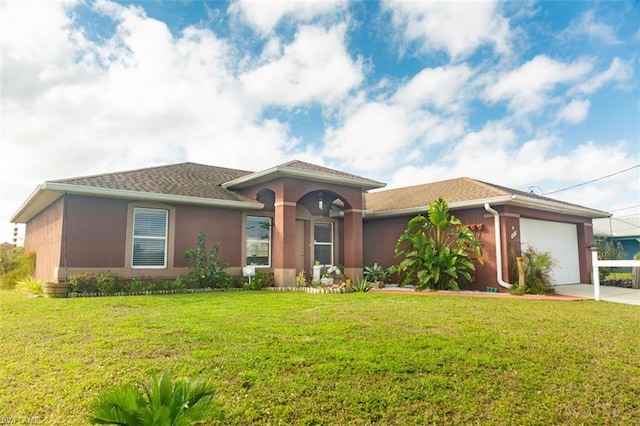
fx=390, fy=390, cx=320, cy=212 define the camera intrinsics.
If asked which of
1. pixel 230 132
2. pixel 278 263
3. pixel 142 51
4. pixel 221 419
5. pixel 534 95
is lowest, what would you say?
pixel 221 419

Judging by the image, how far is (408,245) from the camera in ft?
47.5

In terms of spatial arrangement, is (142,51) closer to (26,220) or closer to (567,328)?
(567,328)

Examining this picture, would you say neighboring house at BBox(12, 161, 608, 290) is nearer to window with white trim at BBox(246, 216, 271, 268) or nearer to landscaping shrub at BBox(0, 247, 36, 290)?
window with white trim at BBox(246, 216, 271, 268)

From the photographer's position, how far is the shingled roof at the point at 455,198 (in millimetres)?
12224

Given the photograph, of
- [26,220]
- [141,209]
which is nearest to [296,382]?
[141,209]

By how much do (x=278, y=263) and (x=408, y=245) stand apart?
500 cm

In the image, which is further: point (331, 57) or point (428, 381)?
point (331, 57)

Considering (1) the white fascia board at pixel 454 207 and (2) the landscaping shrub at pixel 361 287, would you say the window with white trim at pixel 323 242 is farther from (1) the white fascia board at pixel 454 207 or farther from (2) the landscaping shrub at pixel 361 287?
(2) the landscaping shrub at pixel 361 287

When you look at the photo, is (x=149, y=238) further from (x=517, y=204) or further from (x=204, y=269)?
(x=517, y=204)

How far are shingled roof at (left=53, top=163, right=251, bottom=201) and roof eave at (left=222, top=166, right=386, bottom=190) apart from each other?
48 centimetres

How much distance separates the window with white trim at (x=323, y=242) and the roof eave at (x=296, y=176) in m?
2.23

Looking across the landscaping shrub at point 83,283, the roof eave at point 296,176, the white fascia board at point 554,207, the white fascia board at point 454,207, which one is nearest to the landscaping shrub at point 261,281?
the roof eave at point 296,176

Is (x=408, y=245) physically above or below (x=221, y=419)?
above

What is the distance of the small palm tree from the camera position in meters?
2.36
